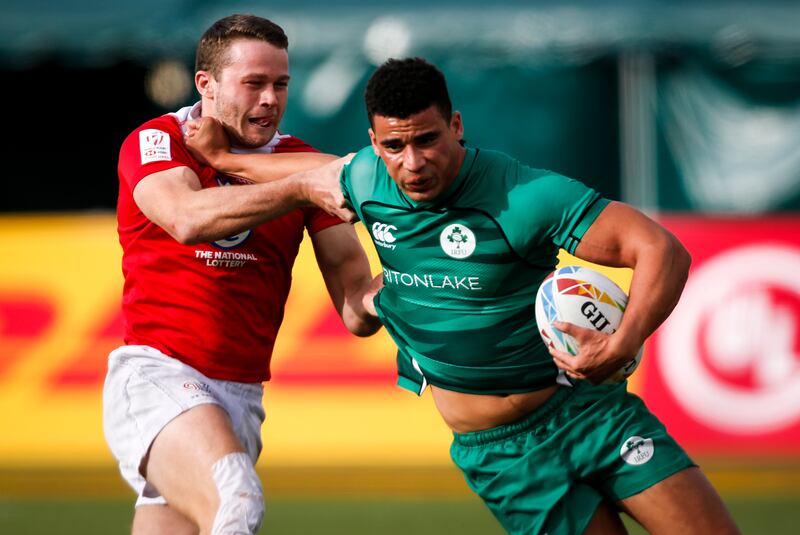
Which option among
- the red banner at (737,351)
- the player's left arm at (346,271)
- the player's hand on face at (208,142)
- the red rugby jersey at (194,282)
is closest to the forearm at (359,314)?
the player's left arm at (346,271)

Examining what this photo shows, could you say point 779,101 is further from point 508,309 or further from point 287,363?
point 508,309

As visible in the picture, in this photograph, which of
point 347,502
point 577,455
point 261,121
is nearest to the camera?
point 577,455

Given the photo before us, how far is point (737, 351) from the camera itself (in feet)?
33.4

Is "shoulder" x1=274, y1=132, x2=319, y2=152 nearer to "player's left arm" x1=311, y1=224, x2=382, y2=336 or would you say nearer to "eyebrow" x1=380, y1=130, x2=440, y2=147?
"player's left arm" x1=311, y1=224, x2=382, y2=336

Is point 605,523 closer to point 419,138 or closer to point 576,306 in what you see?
point 576,306

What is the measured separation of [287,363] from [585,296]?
18.4ft

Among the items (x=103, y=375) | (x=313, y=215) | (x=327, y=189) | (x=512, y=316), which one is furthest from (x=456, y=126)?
(x=103, y=375)

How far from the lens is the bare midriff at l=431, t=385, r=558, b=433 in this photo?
5465 millimetres

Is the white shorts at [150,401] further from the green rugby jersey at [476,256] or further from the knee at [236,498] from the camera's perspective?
the green rugby jersey at [476,256]

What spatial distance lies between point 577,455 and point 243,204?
1648 mm

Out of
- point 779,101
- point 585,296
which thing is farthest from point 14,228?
point 779,101

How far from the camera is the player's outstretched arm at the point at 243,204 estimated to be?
540 cm

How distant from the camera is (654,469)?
5312 millimetres

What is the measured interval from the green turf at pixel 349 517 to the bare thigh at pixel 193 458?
3348 mm
